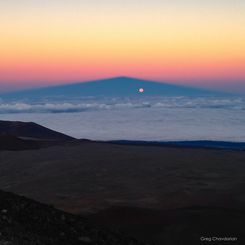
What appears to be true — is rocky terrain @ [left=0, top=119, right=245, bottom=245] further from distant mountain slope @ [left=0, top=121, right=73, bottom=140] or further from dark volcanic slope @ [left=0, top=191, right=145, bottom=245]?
distant mountain slope @ [left=0, top=121, right=73, bottom=140]

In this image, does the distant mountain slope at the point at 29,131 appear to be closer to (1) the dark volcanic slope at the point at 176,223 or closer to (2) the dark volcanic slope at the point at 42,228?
(1) the dark volcanic slope at the point at 176,223

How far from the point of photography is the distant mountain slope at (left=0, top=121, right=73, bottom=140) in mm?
56969

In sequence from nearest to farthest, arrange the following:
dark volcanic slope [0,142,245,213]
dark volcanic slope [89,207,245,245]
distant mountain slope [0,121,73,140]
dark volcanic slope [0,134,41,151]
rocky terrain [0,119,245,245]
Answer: rocky terrain [0,119,245,245], dark volcanic slope [89,207,245,245], dark volcanic slope [0,142,245,213], dark volcanic slope [0,134,41,151], distant mountain slope [0,121,73,140]

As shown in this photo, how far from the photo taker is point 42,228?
10.6 metres

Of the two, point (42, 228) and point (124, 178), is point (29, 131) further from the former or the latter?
point (42, 228)

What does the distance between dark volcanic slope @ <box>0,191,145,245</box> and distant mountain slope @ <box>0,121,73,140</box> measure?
44.2m

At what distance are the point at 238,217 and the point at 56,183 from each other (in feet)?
35.7

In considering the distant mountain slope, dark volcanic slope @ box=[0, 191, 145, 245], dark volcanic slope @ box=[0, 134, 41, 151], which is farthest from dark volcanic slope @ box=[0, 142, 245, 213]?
the distant mountain slope

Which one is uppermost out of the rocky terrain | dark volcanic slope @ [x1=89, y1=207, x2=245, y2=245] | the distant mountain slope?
the distant mountain slope

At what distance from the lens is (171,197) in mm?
19562

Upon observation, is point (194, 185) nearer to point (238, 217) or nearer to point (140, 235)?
point (238, 217)

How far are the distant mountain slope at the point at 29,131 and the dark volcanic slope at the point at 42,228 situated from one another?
145ft

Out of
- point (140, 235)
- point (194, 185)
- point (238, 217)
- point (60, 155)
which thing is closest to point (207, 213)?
point (238, 217)

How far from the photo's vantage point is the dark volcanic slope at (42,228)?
9570 millimetres
